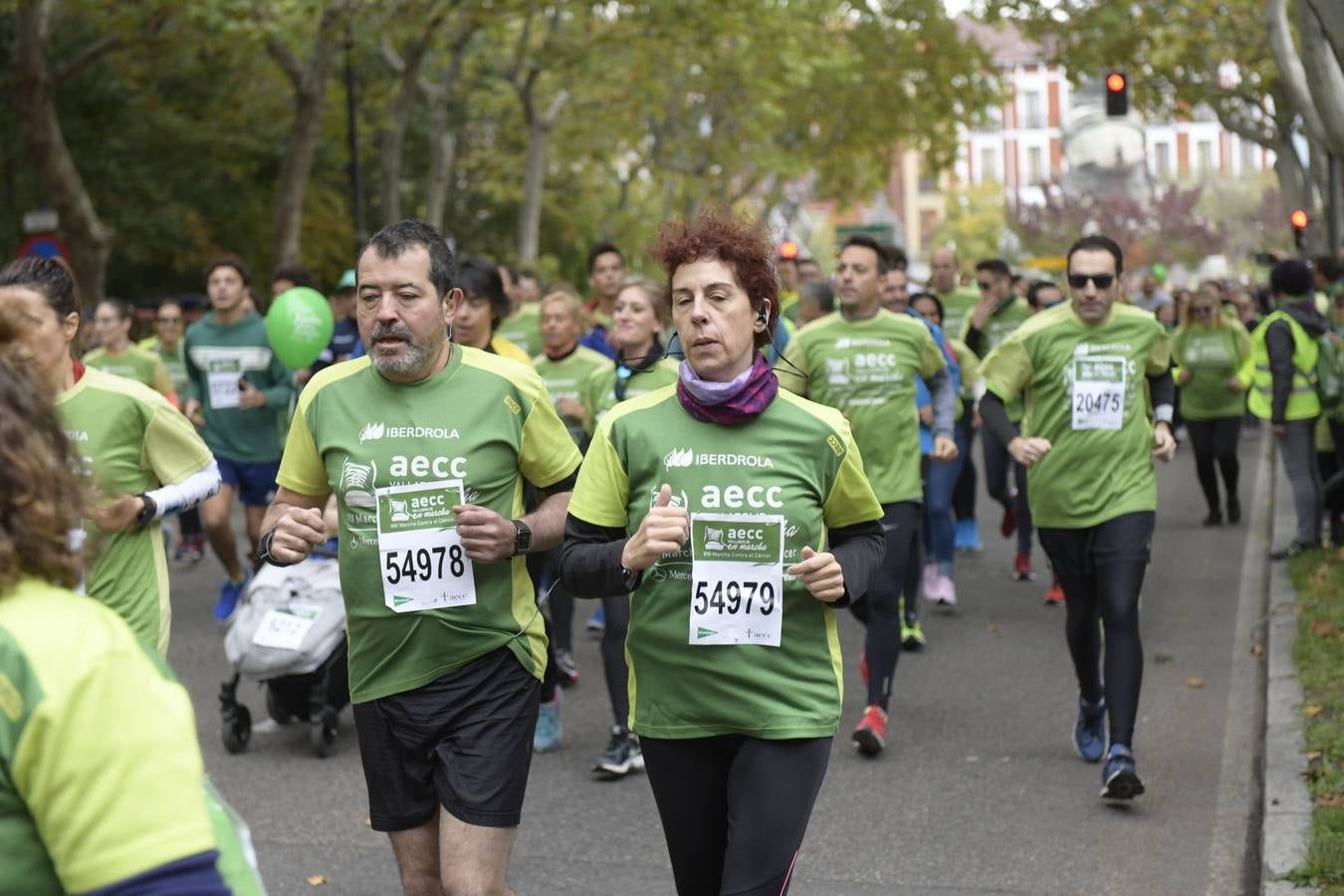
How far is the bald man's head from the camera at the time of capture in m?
14.7

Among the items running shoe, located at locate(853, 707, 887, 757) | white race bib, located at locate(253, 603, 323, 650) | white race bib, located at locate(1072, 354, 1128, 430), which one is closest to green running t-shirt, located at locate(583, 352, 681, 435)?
white race bib, located at locate(253, 603, 323, 650)

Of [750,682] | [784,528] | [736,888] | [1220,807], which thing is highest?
[784,528]

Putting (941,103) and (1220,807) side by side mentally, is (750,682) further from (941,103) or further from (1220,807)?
(941,103)

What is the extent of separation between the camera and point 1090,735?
301 inches

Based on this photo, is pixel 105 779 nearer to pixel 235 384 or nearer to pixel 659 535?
pixel 659 535

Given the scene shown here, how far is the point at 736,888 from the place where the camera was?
152 inches

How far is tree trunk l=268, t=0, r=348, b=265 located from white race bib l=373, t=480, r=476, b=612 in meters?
18.7

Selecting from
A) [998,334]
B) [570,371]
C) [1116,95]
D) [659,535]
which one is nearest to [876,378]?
[570,371]

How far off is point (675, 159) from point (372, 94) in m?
9.69

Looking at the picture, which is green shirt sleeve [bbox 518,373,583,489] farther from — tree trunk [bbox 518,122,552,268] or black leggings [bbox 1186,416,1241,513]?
tree trunk [bbox 518,122,552,268]

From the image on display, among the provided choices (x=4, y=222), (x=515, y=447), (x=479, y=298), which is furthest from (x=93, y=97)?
(x=515, y=447)

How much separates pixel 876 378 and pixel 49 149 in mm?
15990

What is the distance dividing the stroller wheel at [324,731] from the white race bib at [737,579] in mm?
4304

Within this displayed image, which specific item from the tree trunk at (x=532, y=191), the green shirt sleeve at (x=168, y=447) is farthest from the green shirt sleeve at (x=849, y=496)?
the tree trunk at (x=532, y=191)
